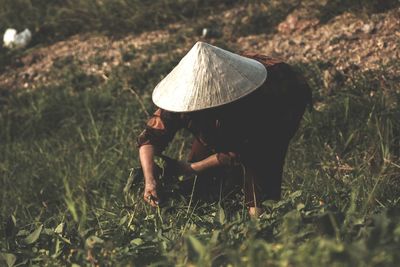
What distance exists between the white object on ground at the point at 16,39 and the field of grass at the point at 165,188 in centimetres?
34

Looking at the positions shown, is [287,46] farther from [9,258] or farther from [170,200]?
[9,258]

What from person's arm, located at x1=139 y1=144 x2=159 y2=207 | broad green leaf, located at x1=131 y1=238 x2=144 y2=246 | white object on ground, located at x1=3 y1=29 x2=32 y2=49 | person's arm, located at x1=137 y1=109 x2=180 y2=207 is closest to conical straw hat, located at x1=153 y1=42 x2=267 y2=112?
person's arm, located at x1=137 y1=109 x2=180 y2=207

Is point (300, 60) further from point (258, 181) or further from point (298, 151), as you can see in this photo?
point (258, 181)

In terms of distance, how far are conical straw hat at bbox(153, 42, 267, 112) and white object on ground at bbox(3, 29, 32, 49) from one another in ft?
11.4

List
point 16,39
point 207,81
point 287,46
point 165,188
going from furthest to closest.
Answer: point 16,39 → point 287,46 → point 165,188 → point 207,81

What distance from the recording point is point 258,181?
283cm

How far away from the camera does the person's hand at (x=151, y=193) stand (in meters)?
2.71

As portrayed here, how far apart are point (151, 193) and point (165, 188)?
123 millimetres

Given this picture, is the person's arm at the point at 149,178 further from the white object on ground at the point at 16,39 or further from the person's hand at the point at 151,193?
the white object on ground at the point at 16,39

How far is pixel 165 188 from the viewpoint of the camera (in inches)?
111

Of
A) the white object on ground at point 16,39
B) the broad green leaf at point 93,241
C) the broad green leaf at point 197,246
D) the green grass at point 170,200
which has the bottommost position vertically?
the green grass at point 170,200

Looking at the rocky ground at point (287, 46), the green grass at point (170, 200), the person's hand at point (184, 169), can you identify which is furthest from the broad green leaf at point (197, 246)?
the rocky ground at point (287, 46)

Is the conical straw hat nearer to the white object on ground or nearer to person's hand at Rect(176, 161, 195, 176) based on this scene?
person's hand at Rect(176, 161, 195, 176)

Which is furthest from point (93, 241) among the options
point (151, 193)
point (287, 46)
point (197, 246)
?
point (287, 46)
